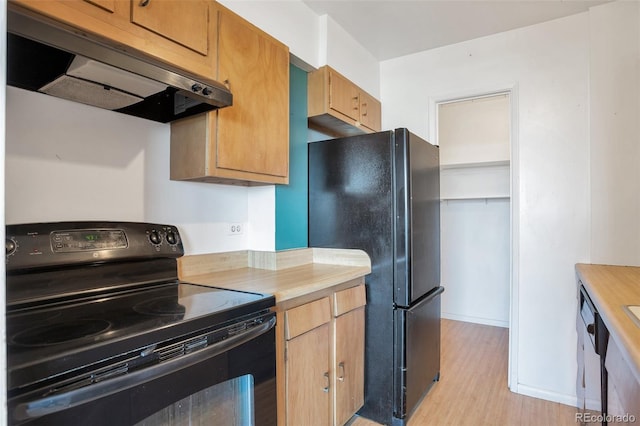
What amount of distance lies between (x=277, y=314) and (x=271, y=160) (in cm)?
79

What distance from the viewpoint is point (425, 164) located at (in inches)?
85.0

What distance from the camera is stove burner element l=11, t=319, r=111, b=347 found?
0.79 metres

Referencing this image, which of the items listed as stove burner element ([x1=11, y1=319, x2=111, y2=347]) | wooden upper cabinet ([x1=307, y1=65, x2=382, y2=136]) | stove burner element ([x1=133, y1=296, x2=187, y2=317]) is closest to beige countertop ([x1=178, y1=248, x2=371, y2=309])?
stove burner element ([x1=133, y1=296, x2=187, y2=317])

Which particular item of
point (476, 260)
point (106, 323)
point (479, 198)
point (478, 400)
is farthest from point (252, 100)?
point (476, 260)

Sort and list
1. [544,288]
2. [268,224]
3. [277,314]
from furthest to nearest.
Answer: [544,288] < [268,224] < [277,314]

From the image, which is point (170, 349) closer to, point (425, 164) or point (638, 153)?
point (425, 164)

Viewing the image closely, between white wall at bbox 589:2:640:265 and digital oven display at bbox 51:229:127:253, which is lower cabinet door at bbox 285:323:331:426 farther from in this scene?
white wall at bbox 589:2:640:265

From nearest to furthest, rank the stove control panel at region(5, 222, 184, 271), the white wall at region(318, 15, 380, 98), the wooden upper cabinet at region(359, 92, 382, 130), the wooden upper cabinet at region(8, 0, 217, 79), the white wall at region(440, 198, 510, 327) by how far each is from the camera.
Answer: the wooden upper cabinet at region(8, 0, 217, 79) → the stove control panel at region(5, 222, 184, 271) → the white wall at region(318, 15, 380, 98) → the wooden upper cabinet at region(359, 92, 382, 130) → the white wall at region(440, 198, 510, 327)

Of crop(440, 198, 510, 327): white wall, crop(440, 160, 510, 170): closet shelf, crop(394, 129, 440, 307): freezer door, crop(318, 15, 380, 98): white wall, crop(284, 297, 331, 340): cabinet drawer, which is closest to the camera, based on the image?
crop(284, 297, 331, 340): cabinet drawer

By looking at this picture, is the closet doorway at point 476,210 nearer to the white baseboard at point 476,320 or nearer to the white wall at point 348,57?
the white baseboard at point 476,320

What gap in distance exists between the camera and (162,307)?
1116 millimetres

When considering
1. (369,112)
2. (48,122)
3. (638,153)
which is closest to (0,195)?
(48,122)

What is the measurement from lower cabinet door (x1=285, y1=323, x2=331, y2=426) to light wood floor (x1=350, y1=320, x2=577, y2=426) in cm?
52

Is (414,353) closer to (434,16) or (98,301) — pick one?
(98,301)
